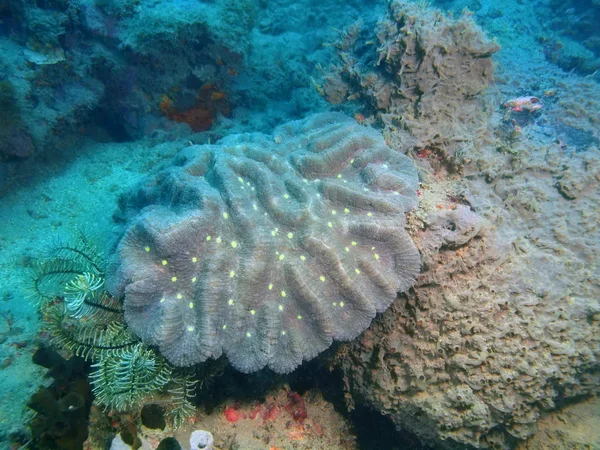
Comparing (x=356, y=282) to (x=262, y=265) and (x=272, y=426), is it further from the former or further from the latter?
(x=272, y=426)

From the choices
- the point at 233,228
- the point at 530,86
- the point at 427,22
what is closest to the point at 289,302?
the point at 233,228

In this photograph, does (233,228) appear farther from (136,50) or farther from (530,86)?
(136,50)

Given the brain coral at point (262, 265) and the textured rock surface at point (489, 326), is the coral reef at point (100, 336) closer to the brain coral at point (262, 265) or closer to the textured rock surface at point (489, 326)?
the brain coral at point (262, 265)

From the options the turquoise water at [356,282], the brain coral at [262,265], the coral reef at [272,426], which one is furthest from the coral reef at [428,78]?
the coral reef at [272,426]

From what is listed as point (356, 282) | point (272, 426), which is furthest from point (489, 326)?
point (272, 426)

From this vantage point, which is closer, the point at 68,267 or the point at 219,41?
the point at 68,267

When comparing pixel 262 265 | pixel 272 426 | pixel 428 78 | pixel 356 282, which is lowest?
pixel 272 426
